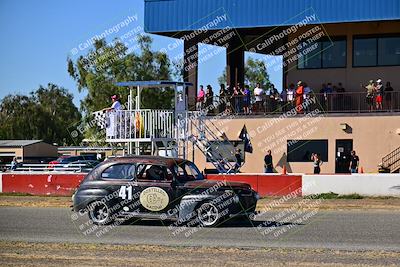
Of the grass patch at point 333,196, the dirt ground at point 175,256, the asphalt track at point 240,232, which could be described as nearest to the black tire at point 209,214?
the asphalt track at point 240,232

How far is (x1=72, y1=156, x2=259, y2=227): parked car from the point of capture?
58.1 feet

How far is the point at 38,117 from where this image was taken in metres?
96.9

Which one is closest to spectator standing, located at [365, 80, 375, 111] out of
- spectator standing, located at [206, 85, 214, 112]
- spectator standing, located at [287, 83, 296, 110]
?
spectator standing, located at [287, 83, 296, 110]

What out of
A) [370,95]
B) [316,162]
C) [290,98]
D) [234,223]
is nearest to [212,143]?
[290,98]

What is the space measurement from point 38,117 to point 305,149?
224ft

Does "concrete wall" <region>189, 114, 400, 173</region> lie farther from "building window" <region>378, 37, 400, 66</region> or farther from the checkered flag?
the checkered flag

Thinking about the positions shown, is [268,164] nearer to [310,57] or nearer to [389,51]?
[310,57]

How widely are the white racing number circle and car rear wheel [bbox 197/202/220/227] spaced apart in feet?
2.55

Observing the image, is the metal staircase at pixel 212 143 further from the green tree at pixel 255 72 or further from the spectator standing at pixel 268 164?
the green tree at pixel 255 72

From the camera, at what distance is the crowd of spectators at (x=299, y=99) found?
32.0 m

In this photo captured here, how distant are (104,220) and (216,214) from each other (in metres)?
2.50

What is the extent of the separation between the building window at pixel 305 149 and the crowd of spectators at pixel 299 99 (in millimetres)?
1329

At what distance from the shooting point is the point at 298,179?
1052 inches

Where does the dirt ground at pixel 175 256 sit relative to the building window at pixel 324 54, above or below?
below
